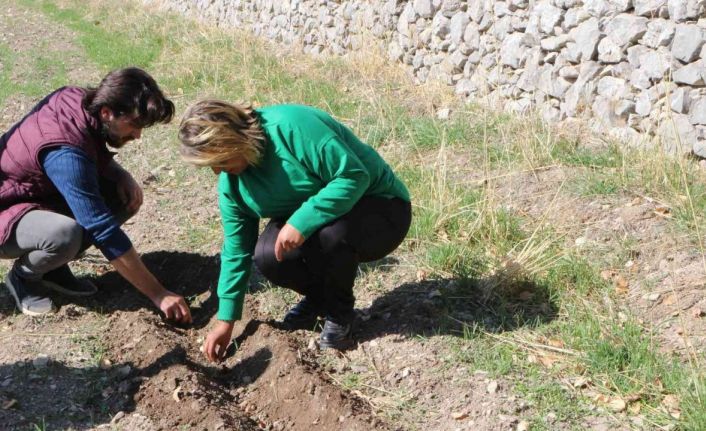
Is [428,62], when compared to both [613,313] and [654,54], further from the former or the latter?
[613,313]

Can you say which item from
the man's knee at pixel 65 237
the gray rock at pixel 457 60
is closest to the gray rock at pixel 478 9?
the gray rock at pixel 457 60

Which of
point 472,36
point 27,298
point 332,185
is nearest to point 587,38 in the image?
point 472,36

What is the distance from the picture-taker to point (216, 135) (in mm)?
3092

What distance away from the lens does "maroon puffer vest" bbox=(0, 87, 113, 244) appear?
3841mm

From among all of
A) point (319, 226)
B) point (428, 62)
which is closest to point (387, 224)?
point (319, 226)

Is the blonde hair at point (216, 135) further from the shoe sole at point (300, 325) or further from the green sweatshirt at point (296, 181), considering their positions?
the shoe sole at point (300, 325)

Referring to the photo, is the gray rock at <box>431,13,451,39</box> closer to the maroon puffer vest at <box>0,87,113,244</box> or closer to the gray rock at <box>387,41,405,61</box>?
the gray rock at <box>387,41,405,61</box>

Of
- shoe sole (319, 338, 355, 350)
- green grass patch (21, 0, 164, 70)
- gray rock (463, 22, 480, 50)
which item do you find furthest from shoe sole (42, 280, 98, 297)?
green grass patch (21, 0, 164, 70)

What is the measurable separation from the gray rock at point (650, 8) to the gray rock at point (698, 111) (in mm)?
683

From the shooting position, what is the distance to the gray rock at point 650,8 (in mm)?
5320

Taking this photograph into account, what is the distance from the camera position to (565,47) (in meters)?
6.13

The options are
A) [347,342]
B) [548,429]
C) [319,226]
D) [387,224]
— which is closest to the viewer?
[548,429]

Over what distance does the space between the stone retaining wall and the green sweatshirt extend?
2391mm

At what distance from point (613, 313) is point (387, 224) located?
3.83ft
